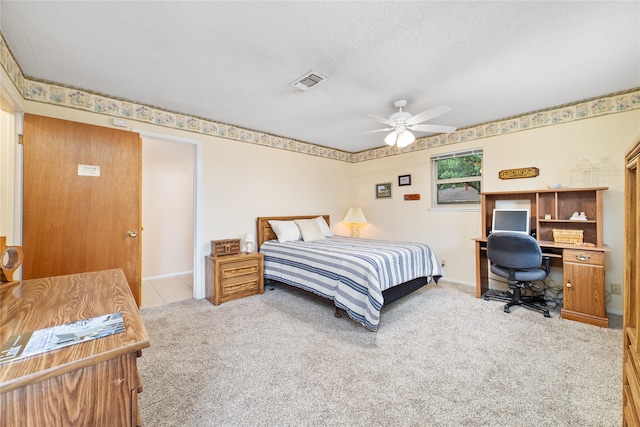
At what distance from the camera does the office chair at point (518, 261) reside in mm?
2744

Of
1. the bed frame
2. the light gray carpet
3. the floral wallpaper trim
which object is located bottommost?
the light gray carpet

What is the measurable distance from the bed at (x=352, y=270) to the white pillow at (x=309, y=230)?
46mm

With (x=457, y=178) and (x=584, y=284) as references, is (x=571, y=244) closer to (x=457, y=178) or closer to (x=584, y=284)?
(x=584, y=284)

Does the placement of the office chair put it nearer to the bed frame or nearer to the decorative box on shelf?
the bed frame

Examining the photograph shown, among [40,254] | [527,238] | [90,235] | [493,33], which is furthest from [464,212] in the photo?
[40,254]

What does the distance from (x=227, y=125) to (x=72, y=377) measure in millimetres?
3567

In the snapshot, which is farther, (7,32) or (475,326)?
(475,326)

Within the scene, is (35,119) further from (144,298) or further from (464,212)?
(464,212)

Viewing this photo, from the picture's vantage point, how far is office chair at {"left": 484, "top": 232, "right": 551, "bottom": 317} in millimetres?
2744

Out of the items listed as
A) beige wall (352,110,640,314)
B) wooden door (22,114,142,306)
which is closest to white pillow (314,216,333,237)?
beige wall (352,110,640,314)

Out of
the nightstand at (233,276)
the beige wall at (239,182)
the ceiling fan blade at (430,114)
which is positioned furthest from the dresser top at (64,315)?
the ceiling fan blade at (430,114)

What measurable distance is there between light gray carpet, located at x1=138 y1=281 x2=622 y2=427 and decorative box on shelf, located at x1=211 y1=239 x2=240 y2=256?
794 mm

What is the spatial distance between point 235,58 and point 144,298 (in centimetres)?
327

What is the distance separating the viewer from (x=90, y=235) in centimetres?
257
